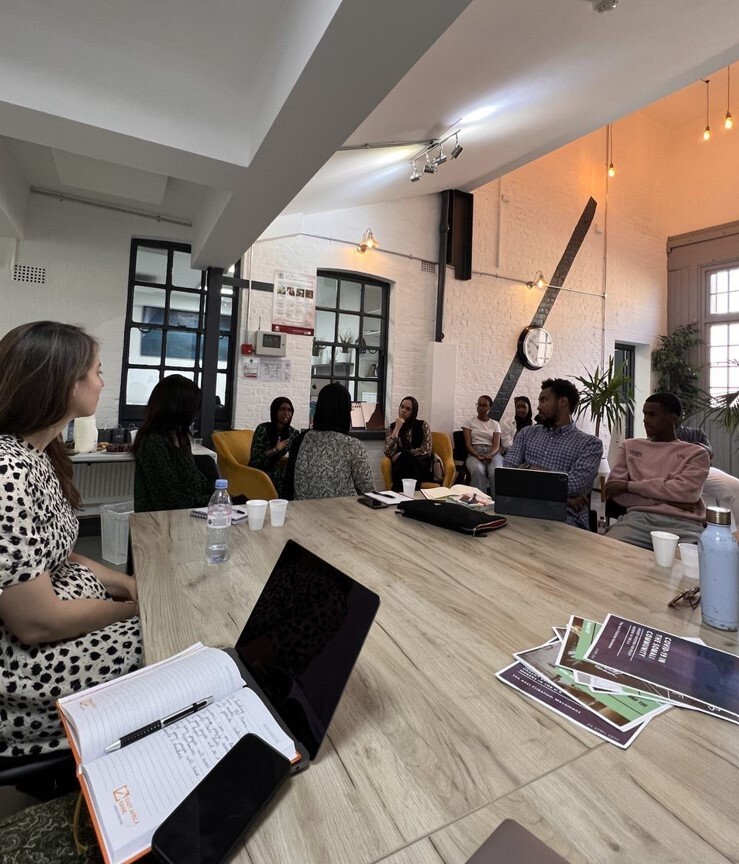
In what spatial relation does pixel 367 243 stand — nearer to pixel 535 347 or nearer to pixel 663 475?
pixel 535 347

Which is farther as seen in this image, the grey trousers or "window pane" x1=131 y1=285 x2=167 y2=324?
"window pane" x1=131 y1=285 x2=167 y2=324

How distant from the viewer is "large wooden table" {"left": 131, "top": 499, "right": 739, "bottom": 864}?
18.7 inches

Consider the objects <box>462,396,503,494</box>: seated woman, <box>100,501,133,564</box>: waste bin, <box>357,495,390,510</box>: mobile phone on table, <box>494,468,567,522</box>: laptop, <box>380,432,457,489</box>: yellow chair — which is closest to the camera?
<box>494,468,567,522</box>: laptop

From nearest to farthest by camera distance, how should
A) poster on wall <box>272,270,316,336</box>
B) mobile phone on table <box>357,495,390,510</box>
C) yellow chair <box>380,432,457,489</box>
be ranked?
1. mobile phone on table <box>357,495,390,510</box>
2. yellow chair <box>380,432,457,489</box>
3. poster on wall <box>272,270,316,336</box>

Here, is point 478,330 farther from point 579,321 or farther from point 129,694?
point 129,694

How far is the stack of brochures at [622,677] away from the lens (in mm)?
681

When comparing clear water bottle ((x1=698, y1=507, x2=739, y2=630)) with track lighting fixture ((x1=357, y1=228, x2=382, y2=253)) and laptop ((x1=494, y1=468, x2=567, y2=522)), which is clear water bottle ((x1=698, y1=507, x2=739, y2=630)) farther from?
track lighting fixture ((x1=357, y1=228, x2=382, y2=253))

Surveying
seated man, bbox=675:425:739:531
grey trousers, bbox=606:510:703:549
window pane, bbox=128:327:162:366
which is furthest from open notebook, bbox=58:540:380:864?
window pane, bbox=128:327:162:366

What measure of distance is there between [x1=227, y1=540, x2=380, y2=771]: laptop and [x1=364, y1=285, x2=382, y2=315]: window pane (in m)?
4.76

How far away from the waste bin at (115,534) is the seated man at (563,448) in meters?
2.64

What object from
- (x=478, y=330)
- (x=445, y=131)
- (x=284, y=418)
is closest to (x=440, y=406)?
(x=478, y=330)

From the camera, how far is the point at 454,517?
5.32ft

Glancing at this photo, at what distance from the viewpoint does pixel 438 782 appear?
55cm

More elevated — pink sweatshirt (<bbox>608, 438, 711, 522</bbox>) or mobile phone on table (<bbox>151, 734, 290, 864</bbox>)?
pink sweatshirt (<bbox>608, 438, 711, 522</bbox>)
